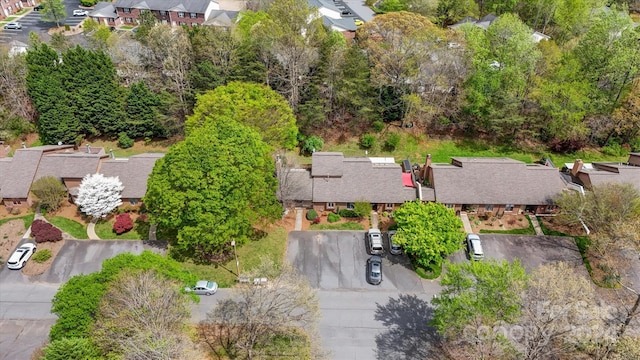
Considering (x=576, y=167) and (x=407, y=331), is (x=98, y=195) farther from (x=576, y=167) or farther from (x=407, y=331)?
(x=576, y=167)

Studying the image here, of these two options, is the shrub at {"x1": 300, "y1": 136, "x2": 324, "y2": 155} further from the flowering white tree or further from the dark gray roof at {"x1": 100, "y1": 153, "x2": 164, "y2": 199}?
Result: the flowering white tree

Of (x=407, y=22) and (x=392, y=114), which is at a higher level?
(x=407, y=22)

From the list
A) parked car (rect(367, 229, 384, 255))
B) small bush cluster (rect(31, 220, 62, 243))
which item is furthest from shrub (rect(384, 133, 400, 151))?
small bush cluster (rect(31, 220, 62, 243))

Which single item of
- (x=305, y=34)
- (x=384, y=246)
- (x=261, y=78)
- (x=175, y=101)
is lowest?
(x=384, y=246)

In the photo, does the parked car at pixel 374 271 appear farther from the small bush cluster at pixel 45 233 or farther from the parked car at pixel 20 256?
the parked car at pixel 20 256

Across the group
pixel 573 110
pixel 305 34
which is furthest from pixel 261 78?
pixel 573 110

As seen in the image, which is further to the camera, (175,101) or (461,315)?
(175,101)

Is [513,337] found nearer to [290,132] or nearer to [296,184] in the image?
[296,184]

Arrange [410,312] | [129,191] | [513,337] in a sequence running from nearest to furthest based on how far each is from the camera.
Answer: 1. [513,337]
2. [410,312]
3. [129,191]
